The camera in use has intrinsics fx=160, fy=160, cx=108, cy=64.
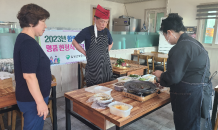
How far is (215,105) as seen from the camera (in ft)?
6.11

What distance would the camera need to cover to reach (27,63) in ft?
3.42

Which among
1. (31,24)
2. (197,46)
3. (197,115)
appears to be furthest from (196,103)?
(31,24)

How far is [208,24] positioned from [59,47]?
4578mm

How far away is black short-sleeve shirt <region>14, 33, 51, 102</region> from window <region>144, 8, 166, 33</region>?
5763 millimetres

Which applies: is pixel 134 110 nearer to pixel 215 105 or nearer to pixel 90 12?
pixel 215 105

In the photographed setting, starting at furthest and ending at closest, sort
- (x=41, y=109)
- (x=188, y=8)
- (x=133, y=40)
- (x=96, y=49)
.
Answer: (x=188, y=8)
(x=133, y=40)
(x=96, y=49)
(x=41, y=109)

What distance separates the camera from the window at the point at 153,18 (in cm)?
643

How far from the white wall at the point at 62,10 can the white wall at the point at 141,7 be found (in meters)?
1.07

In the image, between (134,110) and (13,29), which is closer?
(134,110)

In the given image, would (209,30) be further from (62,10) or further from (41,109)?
(41,109)

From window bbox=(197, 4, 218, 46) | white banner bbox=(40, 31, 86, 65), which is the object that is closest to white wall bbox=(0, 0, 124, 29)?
white banner bbox=(40, 31, 86, 65)

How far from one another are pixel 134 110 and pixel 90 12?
18.7ft

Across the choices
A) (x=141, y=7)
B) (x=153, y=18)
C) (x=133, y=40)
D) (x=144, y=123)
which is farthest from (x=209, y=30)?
(x=144, y=123)

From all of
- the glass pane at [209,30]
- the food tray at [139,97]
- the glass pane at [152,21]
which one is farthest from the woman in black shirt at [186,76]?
the glass pane at [152,21]
